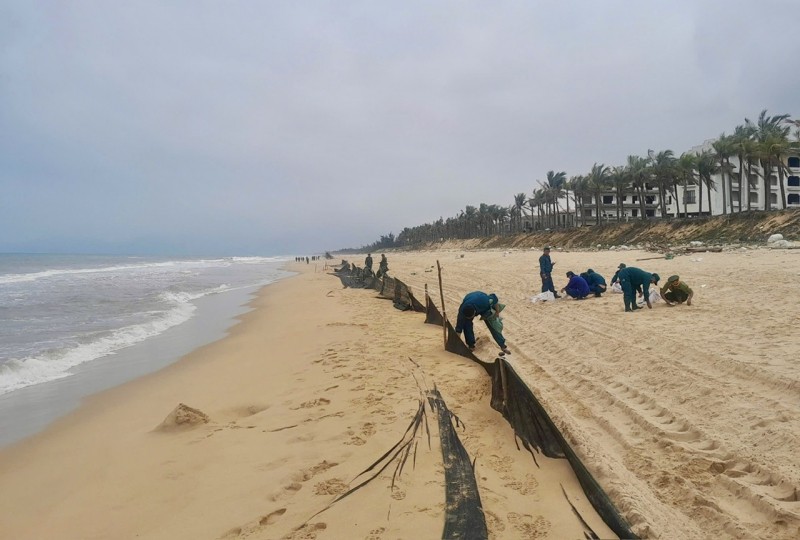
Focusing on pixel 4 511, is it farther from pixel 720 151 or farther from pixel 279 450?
pixel 720 151

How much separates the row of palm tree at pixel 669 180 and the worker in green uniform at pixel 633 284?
33.1 metres

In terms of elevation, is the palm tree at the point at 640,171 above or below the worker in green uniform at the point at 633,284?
above

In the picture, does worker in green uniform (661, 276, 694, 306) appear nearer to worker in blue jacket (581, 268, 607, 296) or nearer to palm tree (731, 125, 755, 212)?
worker in blue jacket (581, 268, 607, 296)

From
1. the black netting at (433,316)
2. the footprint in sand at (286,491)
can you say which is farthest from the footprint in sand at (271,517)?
the black netting at (433,316)

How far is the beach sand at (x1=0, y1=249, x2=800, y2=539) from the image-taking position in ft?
10.7

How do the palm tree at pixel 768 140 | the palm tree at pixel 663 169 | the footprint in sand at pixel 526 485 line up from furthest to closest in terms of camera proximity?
the palm tree at pixel 663 169 < the palm tree at pixel 768 140 < the footprint in sand at pixel 526 485

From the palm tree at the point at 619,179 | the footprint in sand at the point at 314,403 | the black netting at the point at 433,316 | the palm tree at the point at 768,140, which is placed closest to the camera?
the footprint in sand at the point at 314,403

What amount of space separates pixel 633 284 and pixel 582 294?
249cm

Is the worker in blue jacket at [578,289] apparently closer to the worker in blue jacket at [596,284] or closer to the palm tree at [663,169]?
the worker in blue jacket at [596,284]

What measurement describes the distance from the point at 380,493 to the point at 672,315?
7537mm

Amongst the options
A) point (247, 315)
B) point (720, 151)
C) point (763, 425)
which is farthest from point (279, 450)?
point (720, 151)

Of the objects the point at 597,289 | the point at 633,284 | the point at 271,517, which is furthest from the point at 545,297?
the point at 271,517

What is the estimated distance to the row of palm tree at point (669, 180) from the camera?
122ft

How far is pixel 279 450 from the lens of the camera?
4.53 m
